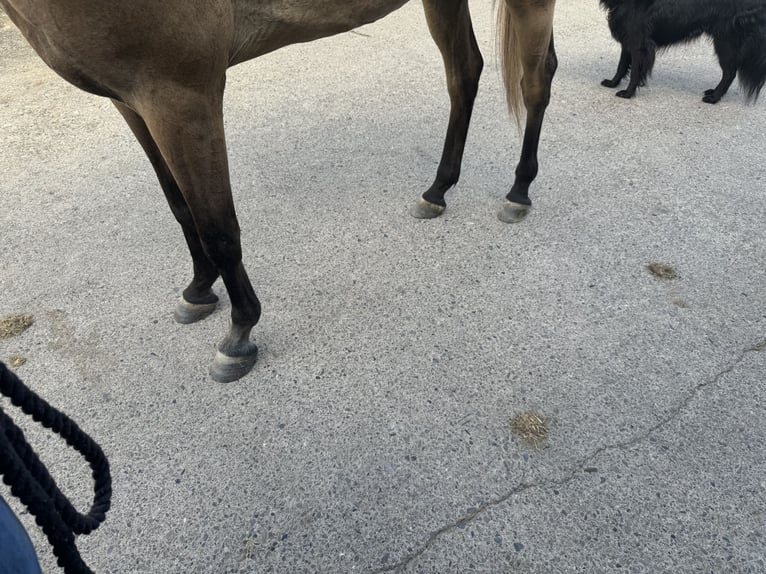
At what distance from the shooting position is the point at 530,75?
7.23ft

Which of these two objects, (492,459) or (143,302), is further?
(143,302)

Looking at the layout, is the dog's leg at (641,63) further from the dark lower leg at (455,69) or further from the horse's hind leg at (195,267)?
the horse's hind leg at (195,267)

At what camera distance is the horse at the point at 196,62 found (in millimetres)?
1111

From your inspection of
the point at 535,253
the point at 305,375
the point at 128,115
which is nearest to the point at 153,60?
the point at 128,115

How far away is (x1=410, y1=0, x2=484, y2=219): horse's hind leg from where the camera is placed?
217 cm

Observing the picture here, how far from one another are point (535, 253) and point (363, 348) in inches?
35.1

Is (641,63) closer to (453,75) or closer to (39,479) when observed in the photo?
(453,75)

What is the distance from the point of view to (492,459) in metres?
1.45

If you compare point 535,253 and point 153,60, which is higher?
point 153,60

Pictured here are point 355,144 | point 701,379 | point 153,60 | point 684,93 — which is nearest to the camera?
point 153,60

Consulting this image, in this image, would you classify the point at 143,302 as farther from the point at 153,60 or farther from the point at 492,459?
the point at 492,459

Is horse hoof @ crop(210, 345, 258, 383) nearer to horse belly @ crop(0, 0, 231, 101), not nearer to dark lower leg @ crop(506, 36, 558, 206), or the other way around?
horse belly @ crop(0, 0, 231, 101)

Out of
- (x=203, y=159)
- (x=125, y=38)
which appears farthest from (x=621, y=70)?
(x=125, y=38)

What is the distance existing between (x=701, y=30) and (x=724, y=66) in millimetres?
301
